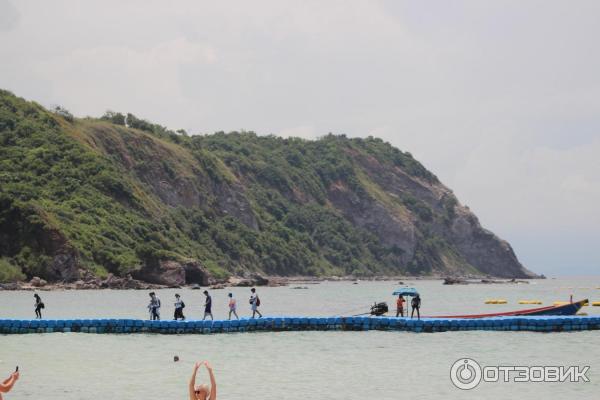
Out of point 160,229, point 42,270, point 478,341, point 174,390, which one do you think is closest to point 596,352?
point 478,341

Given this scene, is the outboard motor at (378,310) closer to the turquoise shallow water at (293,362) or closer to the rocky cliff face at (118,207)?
the turquoise shallow water at (293,362)

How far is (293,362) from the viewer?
1561 inches

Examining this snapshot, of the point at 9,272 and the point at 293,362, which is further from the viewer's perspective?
the point at 9,272

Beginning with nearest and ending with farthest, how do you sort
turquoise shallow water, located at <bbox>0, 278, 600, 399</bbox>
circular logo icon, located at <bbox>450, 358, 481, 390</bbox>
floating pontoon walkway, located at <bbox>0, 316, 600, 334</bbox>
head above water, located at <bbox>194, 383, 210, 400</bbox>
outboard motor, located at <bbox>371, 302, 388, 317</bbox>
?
1. head above water, located at <bbox>194, 383, 210, 400</bbox>
2. turquoise shallow water, located at <bbox>0, 278, 600, 399</bbox>
3. circular logo icon, located at <bbox>450, 358, 481, 390</bbox>
4. floating pontoon walkway, located at <bbox>0, 316, 600, 334</bbox>
5. outboard motor, located at <bbox>371, 302, 388, 317</bbox>

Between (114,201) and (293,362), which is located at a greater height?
(114,201)

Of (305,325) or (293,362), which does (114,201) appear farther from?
(293,362)

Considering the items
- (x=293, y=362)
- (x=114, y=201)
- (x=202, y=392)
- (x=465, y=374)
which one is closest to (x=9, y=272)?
(x=114, y=201)

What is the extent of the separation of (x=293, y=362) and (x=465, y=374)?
7227mm

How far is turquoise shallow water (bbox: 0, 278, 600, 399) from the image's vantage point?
32688 mm

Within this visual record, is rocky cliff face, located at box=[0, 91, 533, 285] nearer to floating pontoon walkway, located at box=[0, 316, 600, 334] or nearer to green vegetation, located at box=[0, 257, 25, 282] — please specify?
green vegetation, located at box=[0, 257, 25, 282]

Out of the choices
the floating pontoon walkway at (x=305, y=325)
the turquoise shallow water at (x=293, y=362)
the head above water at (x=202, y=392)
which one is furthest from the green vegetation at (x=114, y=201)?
the head above water at (x=202, y=392)

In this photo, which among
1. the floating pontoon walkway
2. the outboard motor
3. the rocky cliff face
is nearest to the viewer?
the floating pontoon walkway

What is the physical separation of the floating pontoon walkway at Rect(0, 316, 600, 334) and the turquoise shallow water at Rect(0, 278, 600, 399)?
35.9 inches

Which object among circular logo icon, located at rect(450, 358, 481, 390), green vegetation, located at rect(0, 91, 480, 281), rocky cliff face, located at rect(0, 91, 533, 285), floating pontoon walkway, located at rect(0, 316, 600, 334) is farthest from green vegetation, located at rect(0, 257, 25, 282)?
circular logo icon, located at rect(450, 358, 481, 390)
